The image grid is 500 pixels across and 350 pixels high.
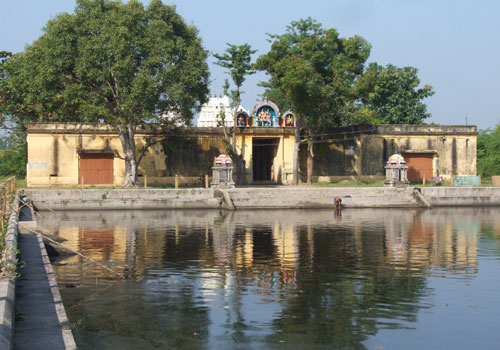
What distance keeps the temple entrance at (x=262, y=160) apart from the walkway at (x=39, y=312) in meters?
36.8

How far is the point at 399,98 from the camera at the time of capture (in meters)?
63.5

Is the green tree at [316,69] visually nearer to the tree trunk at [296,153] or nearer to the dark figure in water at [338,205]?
the tree trunk at [296,153]

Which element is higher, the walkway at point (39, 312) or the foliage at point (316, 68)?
the foliage at point (316, 68)

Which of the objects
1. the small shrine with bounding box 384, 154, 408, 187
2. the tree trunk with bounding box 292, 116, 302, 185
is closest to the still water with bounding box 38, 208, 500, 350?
the small shrine with bounding box 384, 154, 408, 187

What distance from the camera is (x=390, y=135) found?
158 feet

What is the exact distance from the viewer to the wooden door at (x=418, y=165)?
160ft

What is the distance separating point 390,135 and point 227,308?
3718 cm

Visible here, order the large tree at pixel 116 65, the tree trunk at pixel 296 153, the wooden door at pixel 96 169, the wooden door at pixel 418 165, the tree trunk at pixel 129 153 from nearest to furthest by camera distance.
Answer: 1. the large tree at pixel 116 65
2. the tree trunk at pixel 129 153
3. the wooden door at pixel 96 169
4. the tree trunk at pixel 296 153
5. the wooden door at pixel 418 165

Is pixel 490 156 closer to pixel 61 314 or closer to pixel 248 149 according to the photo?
pixel 248 149

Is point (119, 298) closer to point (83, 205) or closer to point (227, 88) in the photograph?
point (83, 205)

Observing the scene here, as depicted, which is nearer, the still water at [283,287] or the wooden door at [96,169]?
the still water at [283,287]

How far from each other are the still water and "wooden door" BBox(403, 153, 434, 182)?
20103 millimetres

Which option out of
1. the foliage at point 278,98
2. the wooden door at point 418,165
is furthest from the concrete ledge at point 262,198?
the foliage at point 278,98

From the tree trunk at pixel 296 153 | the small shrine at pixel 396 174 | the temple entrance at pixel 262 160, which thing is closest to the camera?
the small shrine at pixel 396 174
